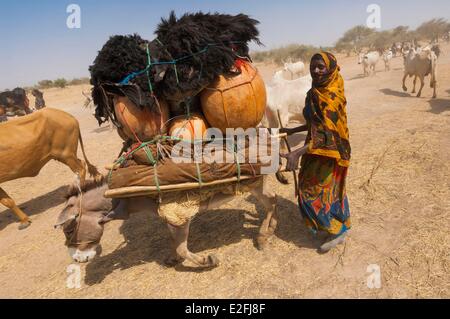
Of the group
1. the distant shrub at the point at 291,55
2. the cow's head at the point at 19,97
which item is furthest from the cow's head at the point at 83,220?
the distant shrub at the point at 291,55

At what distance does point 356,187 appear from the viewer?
4508mm

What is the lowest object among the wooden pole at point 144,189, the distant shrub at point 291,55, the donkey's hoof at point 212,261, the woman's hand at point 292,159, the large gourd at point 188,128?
the donkey's hoof at point 212,261

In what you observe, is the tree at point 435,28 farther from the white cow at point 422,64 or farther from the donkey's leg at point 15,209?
the donkey's leg at point 15,209

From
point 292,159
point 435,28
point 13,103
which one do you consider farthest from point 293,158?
point 435,28

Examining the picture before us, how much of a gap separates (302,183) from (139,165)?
5.82 ft

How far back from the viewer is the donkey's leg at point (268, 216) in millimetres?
3520

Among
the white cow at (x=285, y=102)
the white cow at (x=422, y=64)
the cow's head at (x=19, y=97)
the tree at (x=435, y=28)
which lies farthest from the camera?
the tree at (x=435, y=28)

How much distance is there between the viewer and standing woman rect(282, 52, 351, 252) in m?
2.76

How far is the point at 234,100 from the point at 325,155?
1.03 meters

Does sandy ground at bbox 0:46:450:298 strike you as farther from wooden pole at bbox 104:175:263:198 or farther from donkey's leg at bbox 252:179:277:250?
wooden pole at bbox 104:175:263:198

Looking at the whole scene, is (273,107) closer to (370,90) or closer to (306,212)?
(306,212)

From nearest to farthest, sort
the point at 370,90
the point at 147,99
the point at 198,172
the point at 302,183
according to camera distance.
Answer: the point at 147,99 < the point at 198,172 < the point at 302,183 < the point at 370,90

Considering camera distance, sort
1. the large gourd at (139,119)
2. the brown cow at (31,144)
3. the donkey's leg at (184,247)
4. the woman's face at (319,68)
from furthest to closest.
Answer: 1. the brown cow at (31,144)
2. the donkey's leg at (184,247)
3. the woman's face at (319,68)
4. the large gourd at (139,119)
